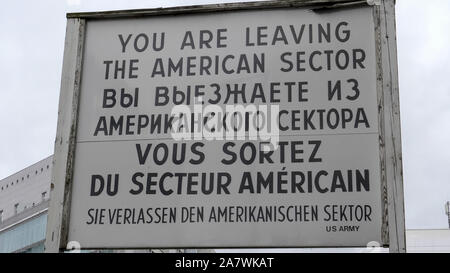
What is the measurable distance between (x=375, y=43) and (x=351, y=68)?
26cm

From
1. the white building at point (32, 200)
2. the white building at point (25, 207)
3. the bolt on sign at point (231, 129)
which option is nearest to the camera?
the bolt on sign at point (231, 129)

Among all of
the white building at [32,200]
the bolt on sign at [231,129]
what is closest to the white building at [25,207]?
the white building at [32,200]

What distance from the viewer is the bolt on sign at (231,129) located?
512 centimetres

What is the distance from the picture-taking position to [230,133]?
5426 mm

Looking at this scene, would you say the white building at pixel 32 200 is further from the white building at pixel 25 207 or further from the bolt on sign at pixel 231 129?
the bolt on sign at pixel 231 129

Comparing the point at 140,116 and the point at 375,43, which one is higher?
the point at 375,43

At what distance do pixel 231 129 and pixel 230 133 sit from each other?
3 cm

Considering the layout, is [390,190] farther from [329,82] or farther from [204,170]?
[204,170]

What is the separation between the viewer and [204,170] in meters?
5.33

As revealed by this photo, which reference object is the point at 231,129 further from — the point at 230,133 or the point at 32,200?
the point at 32,200

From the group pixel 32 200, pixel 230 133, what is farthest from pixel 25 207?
pixel 230 133

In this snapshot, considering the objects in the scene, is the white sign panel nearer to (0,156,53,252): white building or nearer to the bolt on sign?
the bolt on sign

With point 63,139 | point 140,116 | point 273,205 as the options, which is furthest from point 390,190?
point 63,139
